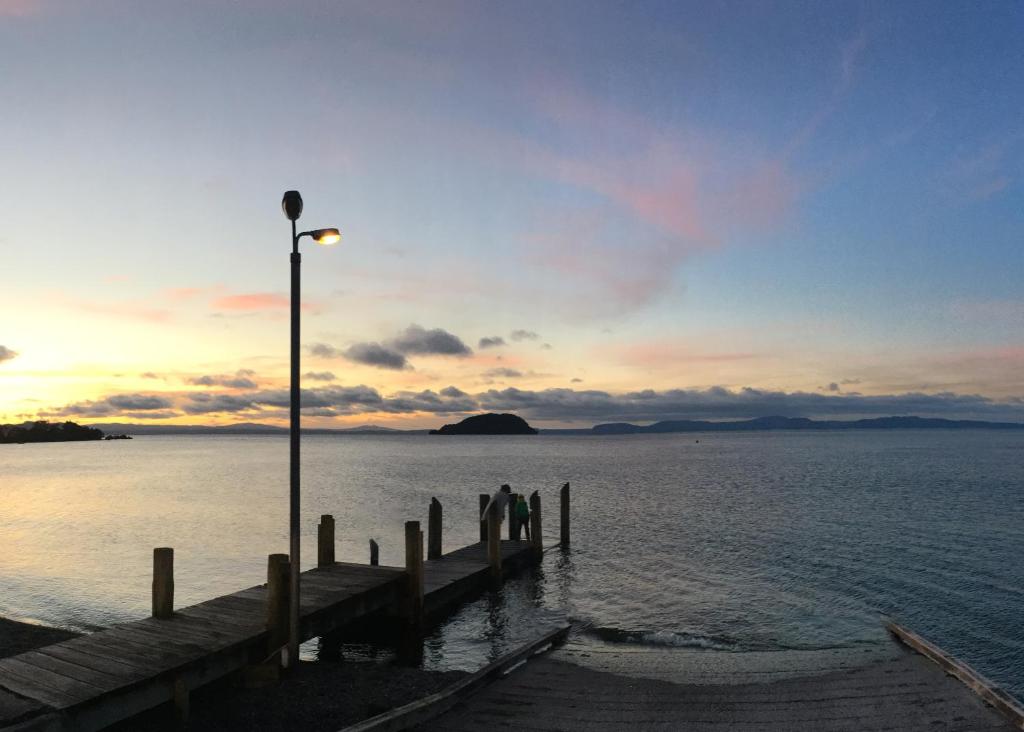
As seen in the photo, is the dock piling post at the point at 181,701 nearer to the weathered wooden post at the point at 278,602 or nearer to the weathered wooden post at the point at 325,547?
the weathered wooden post at the point at 278,602

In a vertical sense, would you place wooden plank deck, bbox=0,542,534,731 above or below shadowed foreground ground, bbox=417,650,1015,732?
above

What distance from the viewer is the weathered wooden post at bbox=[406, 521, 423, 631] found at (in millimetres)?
16297

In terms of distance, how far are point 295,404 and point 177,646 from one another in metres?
4.00

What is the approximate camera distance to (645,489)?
61.8m

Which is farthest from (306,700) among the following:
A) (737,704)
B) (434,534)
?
(434,534)

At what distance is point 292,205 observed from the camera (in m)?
11.7

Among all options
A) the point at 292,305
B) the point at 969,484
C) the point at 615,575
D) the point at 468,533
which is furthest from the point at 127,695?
the point at 969,484

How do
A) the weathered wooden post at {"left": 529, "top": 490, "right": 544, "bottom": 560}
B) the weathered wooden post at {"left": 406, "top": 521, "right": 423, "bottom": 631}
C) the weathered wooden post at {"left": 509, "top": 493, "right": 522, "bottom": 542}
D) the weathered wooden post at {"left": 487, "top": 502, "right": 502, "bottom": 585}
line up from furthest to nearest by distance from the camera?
the weathered wooden post at {"left": 509, "top": 493, "right": 522, "bottom": 542} → the weathered wooden post at {"left": 529, "top": 490, "right": 544, "bottom": 560} → the weathered wooden post at {"left": 487, "top": 502, "right": 502, "bottom": 585} → the weathered wooden post at {"left": 406, "top": 521, "right": 423, "bottom": 631}

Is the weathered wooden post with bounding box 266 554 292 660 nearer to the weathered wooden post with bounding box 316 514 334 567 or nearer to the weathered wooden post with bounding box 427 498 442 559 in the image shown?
the weathered wooden post with bounding box 316 514 334 567

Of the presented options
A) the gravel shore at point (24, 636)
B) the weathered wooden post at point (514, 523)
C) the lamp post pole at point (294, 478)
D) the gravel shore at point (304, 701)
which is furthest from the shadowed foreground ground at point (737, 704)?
the weathered wooden post at point (514, 523)

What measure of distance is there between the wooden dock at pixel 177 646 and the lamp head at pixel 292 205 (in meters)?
5.69

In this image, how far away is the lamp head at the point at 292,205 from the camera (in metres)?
11.7

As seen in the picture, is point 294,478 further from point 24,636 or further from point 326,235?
point 24,636

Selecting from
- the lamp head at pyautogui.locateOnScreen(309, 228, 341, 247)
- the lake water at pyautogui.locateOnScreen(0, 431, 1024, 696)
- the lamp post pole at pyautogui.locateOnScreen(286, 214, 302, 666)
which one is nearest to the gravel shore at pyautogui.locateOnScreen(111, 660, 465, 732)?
the lamp post pole at pyautogui.locateOnScreen(286, 214, 302, 666)
